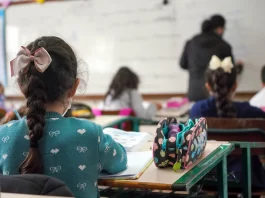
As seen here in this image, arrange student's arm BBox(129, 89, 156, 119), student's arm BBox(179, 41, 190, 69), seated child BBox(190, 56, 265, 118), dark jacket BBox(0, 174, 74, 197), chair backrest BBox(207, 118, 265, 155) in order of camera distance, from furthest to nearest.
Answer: student's arm BBox(179, 41, 190, 69) < student's arm BBox(129, 89, 156, 119) < seated child BBox(190, 56, 265, 118) < chair backrest BBox(207, 118, 265, 155) < dark jacket BBox(0, 174, 74, 197)

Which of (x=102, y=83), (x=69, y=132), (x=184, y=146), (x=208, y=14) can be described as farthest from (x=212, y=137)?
(x=102, y=83)

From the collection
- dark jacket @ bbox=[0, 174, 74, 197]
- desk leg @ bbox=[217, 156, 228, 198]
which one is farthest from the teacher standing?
dark jacket @ bbox=[0, 174, 74, 197]

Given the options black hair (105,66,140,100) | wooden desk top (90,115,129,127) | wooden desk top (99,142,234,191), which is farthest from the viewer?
black hair (105,66,140,100)

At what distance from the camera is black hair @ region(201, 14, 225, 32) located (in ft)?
14.3

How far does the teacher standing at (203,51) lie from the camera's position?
14.1 ft

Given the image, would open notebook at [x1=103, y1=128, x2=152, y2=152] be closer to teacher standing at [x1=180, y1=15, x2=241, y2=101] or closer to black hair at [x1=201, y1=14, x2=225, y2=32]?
teacher standing at [x1=180, y1=15, x2=241, y2=101]

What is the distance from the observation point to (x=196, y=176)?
4.54ft

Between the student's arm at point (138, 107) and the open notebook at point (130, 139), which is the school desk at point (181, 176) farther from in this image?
the student's arm at point (138, 107)

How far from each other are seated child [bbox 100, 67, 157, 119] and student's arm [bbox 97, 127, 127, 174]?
7.47 ft

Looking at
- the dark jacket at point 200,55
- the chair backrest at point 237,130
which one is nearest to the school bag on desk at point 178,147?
the chair backrest at point 237,130

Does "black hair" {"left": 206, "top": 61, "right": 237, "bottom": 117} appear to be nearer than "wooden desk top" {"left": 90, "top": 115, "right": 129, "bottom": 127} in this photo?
Yes

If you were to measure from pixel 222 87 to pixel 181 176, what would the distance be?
132cm

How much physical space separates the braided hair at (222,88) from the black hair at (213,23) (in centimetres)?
175

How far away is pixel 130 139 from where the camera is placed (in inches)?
71.6
